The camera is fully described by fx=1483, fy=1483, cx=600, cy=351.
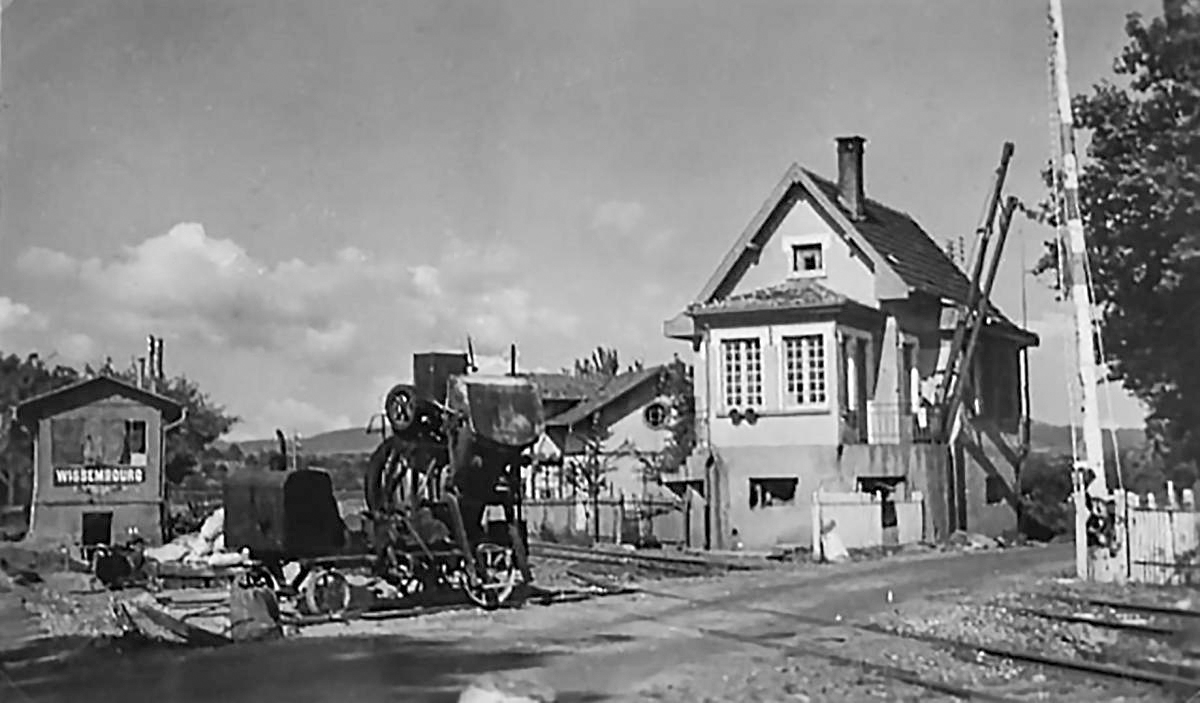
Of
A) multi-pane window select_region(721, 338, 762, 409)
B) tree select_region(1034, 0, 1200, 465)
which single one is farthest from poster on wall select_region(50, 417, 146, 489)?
tree select_region(1034, 0, 1200, 465)

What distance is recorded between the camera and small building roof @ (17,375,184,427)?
3215mm

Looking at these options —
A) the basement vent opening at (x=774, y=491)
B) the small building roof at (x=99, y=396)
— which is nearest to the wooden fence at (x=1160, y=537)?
the basement vent opening at (x=774, y=491)

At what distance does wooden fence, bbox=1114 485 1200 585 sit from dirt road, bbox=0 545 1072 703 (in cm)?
14

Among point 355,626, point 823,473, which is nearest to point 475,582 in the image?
point 355,626

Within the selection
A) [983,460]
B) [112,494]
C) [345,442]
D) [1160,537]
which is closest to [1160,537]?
[1160,537]

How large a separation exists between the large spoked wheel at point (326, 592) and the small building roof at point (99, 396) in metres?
0.49

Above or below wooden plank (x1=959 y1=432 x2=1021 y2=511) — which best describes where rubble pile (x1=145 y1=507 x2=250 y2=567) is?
below

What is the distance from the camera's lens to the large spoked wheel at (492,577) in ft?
11.1

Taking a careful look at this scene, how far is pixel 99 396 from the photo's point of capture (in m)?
3.22

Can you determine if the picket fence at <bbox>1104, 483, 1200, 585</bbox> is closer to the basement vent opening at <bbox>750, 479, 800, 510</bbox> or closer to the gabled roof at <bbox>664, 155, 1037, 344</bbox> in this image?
the gabled roof at <bbox>664, 155, 1037, 344</bbox>

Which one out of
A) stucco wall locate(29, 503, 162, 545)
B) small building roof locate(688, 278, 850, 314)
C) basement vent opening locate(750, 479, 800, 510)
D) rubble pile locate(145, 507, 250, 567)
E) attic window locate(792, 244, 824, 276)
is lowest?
rubble pile locate(145, 507, 250, 567)

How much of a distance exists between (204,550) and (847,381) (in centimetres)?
149

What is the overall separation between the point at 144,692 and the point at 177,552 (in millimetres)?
325

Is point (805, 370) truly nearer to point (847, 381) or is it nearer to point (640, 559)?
point (847, 381)
